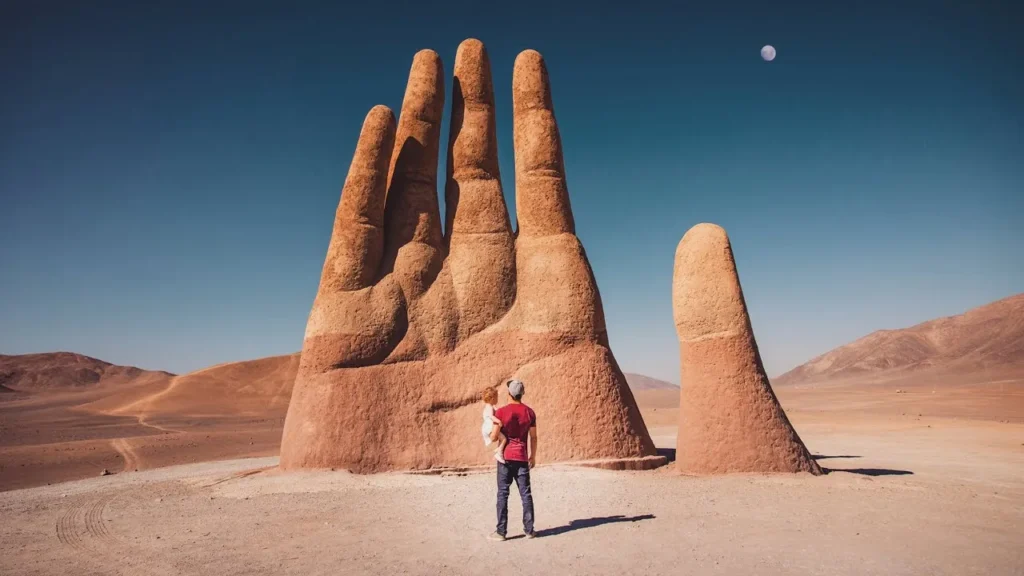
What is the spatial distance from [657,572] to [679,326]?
21.3 ft

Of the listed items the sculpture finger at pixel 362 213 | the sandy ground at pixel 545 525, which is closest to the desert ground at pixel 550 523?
the sandy ground at pixel 545 525

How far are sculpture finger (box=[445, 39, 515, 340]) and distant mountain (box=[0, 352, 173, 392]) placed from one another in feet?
348

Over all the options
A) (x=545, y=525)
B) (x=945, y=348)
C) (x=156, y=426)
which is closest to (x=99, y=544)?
(x=545, y=525)

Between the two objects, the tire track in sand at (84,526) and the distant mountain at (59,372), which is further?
the distant mountain at (59,372)

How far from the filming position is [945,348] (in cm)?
8519

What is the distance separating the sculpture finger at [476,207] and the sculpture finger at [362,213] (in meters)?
1.76

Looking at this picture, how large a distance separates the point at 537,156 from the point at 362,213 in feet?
12.9

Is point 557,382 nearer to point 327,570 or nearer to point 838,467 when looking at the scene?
point 838,467

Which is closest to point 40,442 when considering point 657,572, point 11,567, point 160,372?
point 11,567

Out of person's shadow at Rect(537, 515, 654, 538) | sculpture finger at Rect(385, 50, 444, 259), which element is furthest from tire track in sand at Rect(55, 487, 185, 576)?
sculpture finger at Rect(385, 50, 444, 259)

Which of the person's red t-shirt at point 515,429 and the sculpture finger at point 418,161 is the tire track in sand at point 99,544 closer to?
the person's red t-shirt at point 515,429

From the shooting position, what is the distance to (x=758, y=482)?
9648 mm

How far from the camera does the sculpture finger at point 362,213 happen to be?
→ 41.6 feet

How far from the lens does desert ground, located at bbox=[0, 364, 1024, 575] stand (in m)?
5.98
